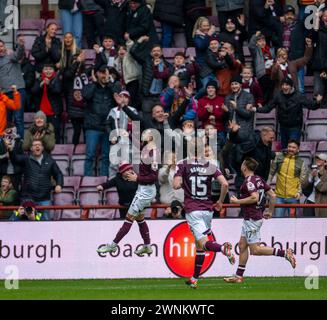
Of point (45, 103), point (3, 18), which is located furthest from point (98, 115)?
point (3, 18)

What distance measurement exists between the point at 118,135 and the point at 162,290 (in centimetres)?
570

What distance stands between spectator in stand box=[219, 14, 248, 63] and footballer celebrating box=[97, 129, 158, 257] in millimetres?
4731

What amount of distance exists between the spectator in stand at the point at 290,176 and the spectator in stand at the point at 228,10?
3.70m

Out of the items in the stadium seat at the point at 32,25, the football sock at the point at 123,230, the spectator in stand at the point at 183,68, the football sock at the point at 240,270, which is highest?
the stadium seat at the point at 32,25

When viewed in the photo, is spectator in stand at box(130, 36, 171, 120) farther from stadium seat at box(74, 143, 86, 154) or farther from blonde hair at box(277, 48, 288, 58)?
blonde hair at box(277, 48, 288, 58)

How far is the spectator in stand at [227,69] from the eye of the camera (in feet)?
89.5

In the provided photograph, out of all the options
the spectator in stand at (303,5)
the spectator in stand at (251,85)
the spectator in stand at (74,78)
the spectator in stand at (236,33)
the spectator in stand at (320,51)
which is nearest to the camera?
the spectator in stand at (251,85)

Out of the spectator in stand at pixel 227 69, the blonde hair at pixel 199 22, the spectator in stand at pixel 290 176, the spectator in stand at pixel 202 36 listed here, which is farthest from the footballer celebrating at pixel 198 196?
the blonde hair at pixel 199 22

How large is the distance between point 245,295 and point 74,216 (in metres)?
6.30

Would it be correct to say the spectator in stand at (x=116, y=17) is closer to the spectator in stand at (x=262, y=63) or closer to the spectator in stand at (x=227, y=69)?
the spectator in stand at (x=227, y=69)

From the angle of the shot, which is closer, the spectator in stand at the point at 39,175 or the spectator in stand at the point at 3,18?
the spectator in stand at the point at 39,175

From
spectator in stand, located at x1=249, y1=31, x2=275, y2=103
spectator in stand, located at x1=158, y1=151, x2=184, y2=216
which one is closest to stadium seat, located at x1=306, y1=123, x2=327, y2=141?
spectator in stand, located at x1=249, y1=31, x2=275, y2=103

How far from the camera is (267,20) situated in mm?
28438

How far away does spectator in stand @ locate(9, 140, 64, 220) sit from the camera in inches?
1031
